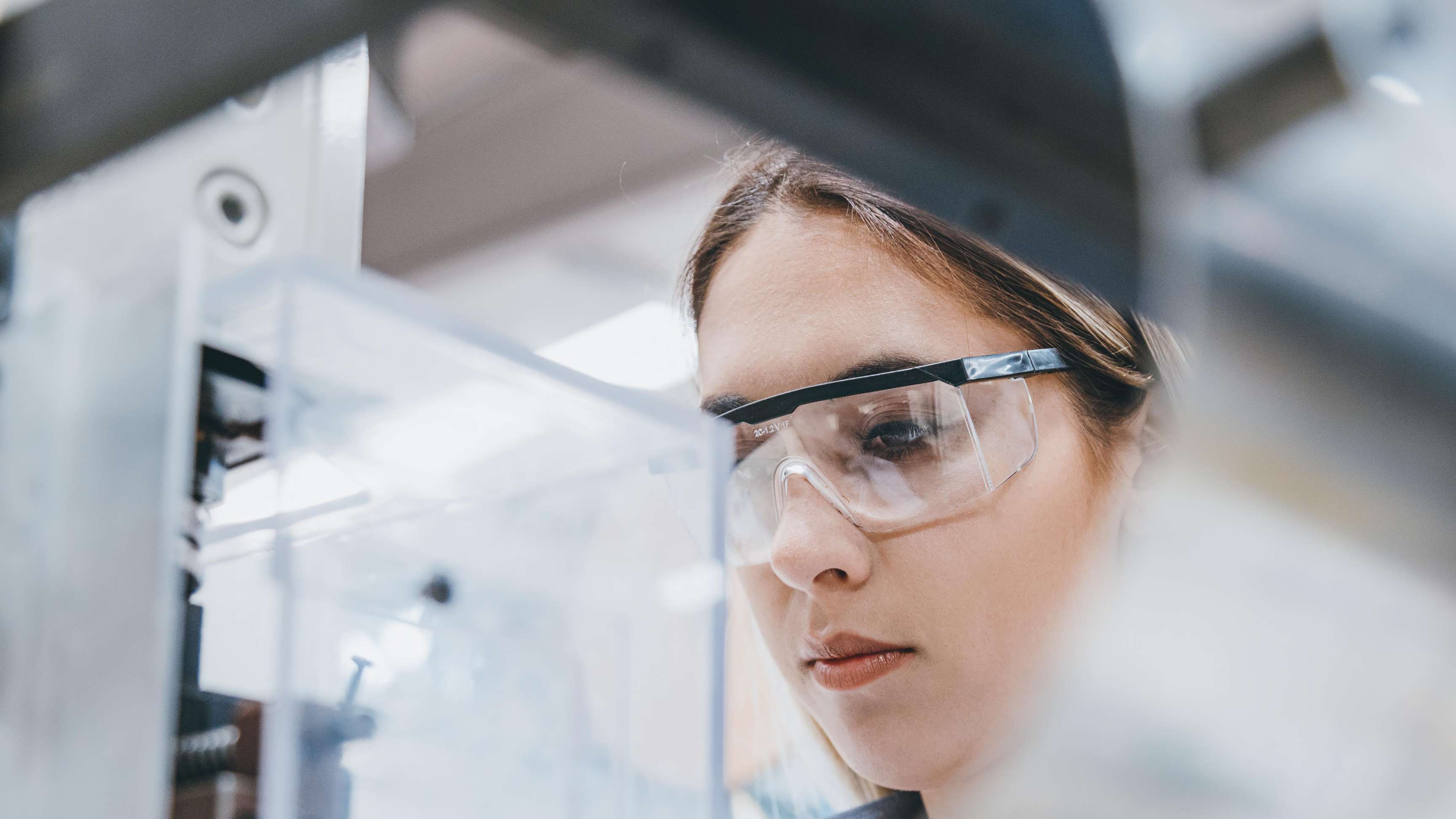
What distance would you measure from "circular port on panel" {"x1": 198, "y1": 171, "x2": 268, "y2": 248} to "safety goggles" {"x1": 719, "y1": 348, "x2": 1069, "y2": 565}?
0.33 metres

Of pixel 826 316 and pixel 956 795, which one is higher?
pixel 826 316

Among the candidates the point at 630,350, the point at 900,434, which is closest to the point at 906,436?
the point at 900,434

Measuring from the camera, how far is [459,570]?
46 centimetres

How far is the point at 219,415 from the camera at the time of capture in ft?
0.99

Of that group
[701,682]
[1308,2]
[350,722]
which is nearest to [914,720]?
[701,682]

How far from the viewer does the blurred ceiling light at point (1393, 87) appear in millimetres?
295

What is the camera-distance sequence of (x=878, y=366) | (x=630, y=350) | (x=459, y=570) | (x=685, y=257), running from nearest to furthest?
(x=459, y=570)
(x=878, y=366)
(x=685, y=257)
(x=630, y=350)

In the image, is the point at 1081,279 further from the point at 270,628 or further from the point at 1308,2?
the point at 270,628

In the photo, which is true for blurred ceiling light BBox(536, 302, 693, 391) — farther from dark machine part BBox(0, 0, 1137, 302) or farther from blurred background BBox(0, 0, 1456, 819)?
dark machine part BBox(0, 0, 1137, 302)

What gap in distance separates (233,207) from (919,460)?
0.35 metres

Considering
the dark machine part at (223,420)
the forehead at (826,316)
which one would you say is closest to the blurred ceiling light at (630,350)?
the forehead at (826,316)

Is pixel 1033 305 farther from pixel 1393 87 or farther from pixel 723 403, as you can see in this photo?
pixel 1393 87

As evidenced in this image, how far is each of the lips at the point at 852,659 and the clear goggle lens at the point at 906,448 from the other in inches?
2.7

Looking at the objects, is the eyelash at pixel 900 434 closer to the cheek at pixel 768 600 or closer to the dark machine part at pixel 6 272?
the cheek at pixel 768 600
